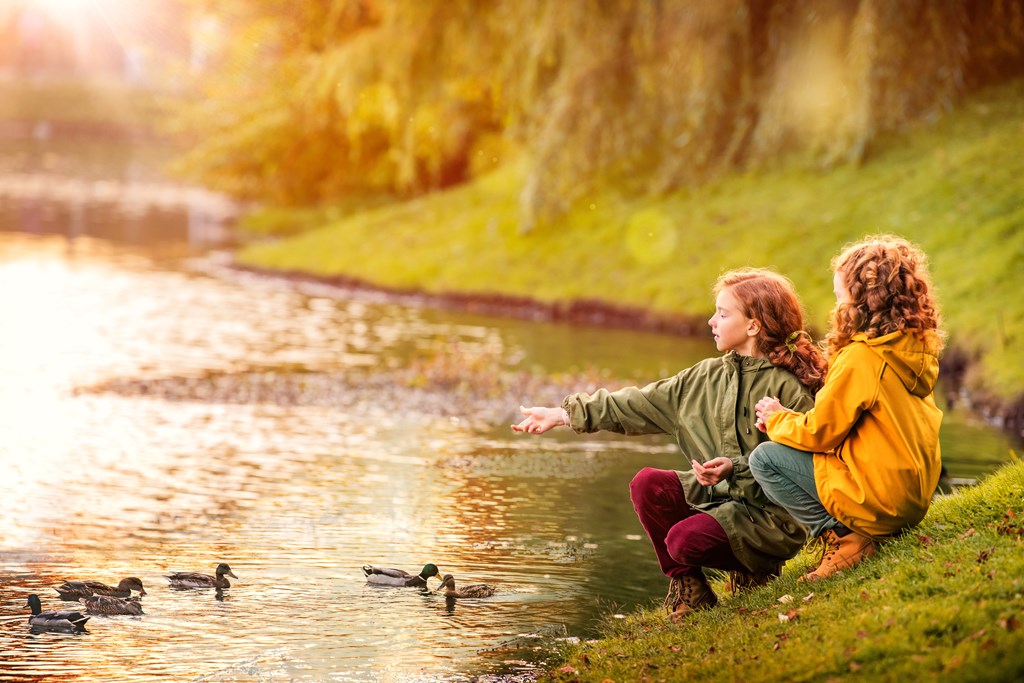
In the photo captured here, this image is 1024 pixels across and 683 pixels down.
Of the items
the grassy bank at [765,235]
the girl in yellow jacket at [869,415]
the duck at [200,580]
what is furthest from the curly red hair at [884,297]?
the grassy bank at [765,235]

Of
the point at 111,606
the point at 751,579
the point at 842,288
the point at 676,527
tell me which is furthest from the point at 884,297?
the point at 111,606

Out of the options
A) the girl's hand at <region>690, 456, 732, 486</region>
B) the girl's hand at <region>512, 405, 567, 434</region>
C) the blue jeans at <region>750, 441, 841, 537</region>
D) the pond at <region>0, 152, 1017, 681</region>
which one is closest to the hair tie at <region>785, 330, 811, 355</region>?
the blue jeans at <region>750, 441, 841, 537</region>

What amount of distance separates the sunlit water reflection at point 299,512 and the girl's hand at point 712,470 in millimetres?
1261

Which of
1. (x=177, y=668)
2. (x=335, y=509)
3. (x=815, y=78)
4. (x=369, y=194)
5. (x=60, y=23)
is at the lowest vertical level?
(x=177, y=668)

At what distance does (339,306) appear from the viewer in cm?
2347

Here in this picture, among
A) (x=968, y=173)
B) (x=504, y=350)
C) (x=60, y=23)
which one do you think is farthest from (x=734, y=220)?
(x=60, y=23)

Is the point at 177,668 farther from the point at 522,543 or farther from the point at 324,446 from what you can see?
the point at 324,446

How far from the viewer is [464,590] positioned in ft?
26.2

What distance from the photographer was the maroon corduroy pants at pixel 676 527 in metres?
6.52

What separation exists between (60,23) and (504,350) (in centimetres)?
8367

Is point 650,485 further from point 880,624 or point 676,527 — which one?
point 880,624

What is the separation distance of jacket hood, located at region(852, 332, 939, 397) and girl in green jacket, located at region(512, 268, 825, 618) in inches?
18.4

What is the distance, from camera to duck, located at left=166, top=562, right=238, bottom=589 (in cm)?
799

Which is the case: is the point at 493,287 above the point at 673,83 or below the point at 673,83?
below
